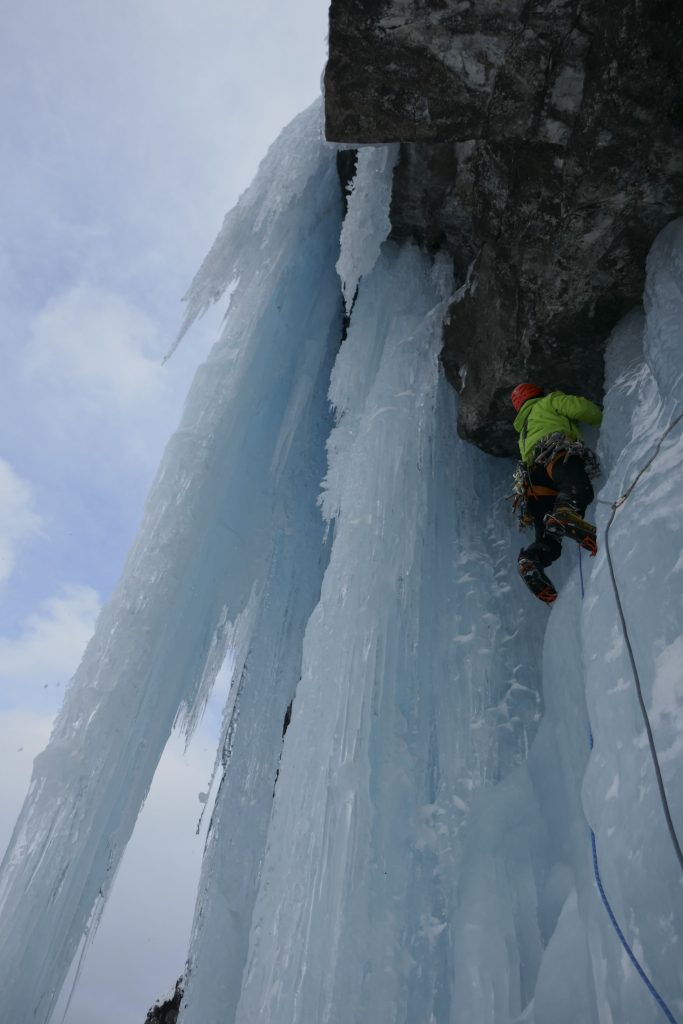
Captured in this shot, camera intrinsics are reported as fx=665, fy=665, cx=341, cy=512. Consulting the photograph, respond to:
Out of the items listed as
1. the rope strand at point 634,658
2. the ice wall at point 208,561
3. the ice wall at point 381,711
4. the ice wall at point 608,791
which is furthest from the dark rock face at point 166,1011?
the rope strand at point 634,658

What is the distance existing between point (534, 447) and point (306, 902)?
85.7 inches

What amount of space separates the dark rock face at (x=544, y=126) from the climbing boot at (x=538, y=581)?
1.12 meters

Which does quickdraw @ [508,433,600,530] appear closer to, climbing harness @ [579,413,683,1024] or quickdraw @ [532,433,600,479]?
quickdraw @ [532,433,600,479]

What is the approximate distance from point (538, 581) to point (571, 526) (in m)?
0.37

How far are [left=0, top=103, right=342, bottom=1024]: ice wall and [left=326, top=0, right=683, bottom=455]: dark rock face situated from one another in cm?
194

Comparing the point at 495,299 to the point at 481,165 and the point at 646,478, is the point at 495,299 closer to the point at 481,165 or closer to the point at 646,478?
the point at 481,165

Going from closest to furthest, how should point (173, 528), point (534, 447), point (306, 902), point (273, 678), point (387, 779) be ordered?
point (306, 902)
point (387, 779)
point (534, 447)
point (173, 528)
point (273, 678)

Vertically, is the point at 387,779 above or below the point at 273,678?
below

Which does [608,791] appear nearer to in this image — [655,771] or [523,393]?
[655,771]

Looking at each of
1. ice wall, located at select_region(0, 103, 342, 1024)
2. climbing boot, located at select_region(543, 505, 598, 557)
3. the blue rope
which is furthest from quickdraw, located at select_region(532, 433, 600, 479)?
ice wall, located at select_region(0, 103, 342, 1024)

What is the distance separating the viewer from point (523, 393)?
3.54 metres

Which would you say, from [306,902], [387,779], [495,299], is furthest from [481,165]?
[306,902]

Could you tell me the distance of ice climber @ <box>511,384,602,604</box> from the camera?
2.87 m

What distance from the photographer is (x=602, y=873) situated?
1732 mm
